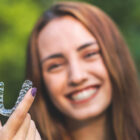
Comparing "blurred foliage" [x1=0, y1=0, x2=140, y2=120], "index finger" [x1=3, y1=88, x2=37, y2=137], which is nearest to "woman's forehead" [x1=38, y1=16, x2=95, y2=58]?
"index finger" [x1=3, y1=88, x2=37, y2=137]

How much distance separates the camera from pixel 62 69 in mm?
2070

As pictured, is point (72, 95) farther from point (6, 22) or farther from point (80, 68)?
point (6, 22)

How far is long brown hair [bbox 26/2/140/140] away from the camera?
212cm

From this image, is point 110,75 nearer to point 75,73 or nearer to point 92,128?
point 75,73

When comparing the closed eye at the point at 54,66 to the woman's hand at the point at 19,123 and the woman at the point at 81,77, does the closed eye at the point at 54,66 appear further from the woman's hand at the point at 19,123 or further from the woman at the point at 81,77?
the woman's hand at the point at 19,123

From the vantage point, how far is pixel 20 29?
15.4ft

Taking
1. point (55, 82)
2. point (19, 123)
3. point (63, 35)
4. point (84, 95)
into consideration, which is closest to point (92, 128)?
point (84, 95)

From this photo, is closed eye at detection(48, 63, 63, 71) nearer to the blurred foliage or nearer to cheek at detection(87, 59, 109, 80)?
cheek at detection(87, 59, 109, 80)

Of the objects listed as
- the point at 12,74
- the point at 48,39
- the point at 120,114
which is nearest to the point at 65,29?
the point at 48,39

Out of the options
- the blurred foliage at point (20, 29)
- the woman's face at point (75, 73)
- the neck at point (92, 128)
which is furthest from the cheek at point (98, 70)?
the blurred foliage at point (20, 29)

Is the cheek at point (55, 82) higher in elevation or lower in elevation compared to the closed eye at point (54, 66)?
lower

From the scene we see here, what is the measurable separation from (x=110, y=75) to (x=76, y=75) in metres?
0.22

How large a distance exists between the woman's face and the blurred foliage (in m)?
2.54

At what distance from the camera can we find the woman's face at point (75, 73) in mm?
2021
